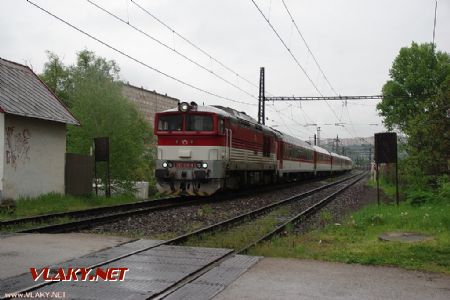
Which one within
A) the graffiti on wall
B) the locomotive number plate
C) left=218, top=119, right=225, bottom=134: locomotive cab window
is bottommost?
the locomotive number plate

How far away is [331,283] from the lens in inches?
259

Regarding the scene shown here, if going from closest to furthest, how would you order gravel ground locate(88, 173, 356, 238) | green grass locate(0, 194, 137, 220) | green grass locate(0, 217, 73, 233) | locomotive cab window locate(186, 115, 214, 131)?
green grass locate(0, 217, 73, 233)
gravel ground locate(88, 173, 356, 238)
green grass locate(0, 194, 137, 220)
locomotive cab window locate(186, 115, 214, 131)

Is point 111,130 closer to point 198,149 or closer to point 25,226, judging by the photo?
point 198,149

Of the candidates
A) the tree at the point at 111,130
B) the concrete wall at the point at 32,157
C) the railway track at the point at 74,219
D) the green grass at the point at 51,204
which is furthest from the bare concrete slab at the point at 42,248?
the tree at the point at 111,130

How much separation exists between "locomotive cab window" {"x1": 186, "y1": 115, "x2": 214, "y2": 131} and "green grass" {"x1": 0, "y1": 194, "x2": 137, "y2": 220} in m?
4.18

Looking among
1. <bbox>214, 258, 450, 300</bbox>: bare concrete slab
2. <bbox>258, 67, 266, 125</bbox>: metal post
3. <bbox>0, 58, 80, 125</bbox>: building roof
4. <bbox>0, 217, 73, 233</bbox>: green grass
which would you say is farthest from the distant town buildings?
<bbox>214, 258, 450, 300</bbox>: bare concrete slab

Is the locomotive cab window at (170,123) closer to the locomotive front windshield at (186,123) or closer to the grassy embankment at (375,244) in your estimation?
the locomotive front windshield at (186,123)

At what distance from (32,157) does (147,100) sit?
6806cm

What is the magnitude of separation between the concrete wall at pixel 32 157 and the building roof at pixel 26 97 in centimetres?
36

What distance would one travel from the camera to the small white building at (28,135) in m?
15.7

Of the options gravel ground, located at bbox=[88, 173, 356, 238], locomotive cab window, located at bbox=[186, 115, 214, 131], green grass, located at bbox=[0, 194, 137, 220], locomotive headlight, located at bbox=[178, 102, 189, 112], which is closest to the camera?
gravel ground, located at bbox=[88, 173, 356, 238]

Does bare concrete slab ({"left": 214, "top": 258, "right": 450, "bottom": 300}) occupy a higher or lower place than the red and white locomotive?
lower

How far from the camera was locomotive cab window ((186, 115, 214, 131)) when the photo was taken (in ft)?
62.2

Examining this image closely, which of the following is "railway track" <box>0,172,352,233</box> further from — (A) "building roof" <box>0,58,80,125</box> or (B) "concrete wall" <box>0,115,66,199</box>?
(A) "building roof" <box>0,58,80,125</box>
